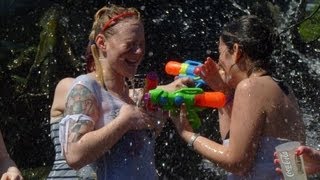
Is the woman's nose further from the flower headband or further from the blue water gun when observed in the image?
the blue water gun

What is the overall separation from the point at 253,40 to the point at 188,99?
360mm

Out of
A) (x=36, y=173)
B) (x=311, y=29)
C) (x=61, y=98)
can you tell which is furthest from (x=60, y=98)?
(x=311, y=29)

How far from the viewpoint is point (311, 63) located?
6.71 meters

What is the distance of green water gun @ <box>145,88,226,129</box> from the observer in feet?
10.4

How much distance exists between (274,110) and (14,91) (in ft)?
10.5

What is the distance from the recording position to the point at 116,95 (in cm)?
323

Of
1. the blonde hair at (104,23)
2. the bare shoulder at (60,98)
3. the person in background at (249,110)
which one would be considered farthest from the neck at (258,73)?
the bare shoulder at (60,98)

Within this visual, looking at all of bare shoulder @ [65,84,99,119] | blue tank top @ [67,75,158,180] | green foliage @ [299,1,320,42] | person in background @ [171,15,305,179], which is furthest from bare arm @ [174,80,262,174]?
green foliage @ [299,1,320,42]

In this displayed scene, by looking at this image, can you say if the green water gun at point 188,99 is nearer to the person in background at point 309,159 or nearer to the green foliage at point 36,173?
the person in background at point 309,159

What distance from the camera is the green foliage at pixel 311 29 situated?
6.54m

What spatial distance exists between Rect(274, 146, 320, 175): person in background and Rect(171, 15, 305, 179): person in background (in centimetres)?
9

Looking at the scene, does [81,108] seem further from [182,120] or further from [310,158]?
[310,158]

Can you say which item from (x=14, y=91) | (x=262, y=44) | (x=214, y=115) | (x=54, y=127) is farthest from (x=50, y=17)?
(x=262, y=44)

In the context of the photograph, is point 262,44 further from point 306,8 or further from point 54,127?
point 306,8
